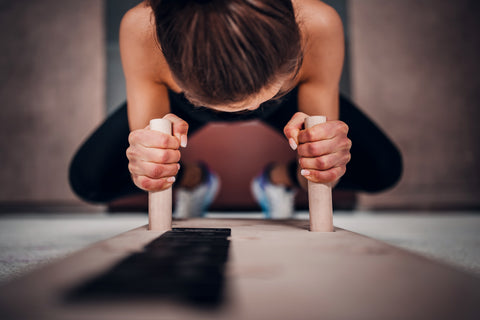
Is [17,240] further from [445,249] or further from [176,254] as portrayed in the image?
[445,249]

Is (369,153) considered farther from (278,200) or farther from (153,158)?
(153,158)

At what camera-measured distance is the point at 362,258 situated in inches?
13.7

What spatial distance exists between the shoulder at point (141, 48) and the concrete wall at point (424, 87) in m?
1.42

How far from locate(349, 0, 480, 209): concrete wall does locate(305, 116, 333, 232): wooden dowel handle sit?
138 centimetres

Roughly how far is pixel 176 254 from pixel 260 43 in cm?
31

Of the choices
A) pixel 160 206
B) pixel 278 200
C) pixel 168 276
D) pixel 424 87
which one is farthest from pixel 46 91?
pixel 424 87

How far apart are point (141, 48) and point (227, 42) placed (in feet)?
1.42

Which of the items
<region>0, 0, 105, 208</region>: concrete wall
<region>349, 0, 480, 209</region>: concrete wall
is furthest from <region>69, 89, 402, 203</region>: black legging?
<region>0, 0, 105, 208</region>: concrete wall

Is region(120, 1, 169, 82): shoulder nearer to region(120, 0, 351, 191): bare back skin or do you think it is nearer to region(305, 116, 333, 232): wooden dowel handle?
region(120, 0, 351, 191): bare back skin

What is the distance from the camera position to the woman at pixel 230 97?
0.43 meters

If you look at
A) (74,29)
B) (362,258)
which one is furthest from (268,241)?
(74,29)

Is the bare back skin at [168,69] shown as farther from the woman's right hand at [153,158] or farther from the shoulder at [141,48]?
the woman's right hand at [153,158]

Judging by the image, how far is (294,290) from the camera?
25 centimetres

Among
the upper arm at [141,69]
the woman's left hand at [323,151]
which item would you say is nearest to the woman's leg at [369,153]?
the woman's left hand at [323,151]
